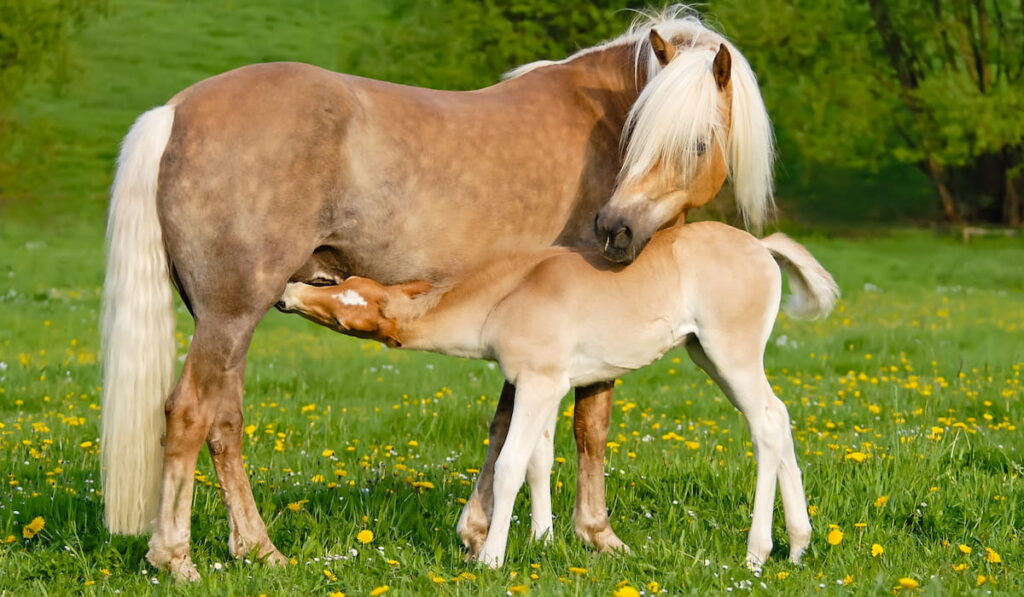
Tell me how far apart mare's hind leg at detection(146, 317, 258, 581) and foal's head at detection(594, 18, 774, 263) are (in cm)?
159

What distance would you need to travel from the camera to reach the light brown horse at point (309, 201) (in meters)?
4.66

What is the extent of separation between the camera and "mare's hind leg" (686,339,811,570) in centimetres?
481

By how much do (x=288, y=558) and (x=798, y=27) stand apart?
2253 centimetres

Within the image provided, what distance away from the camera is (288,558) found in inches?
193

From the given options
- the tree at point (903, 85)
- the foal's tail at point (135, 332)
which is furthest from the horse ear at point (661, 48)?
the tree at point (903, 85)

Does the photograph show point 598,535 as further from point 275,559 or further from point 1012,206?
point 1012,206

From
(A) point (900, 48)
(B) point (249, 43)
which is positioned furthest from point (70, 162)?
(A) point (900, 48)

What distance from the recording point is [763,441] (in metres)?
4.86

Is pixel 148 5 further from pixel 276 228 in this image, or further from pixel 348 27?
pixel 276 228

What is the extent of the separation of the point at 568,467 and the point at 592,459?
1.00 meters

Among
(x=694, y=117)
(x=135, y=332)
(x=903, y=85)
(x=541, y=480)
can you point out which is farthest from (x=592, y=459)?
(x=903, y=85)

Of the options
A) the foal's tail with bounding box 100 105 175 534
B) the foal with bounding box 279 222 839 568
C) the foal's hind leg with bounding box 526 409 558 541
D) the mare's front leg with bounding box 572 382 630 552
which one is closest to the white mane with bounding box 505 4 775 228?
the foal with bounding box 279 222 839 568

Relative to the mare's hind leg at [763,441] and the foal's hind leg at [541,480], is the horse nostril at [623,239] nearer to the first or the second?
the mare's hind leg at [763,441]

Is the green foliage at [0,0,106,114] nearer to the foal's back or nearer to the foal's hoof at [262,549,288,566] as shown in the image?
the foal's hoof at [262,549,288,566]
